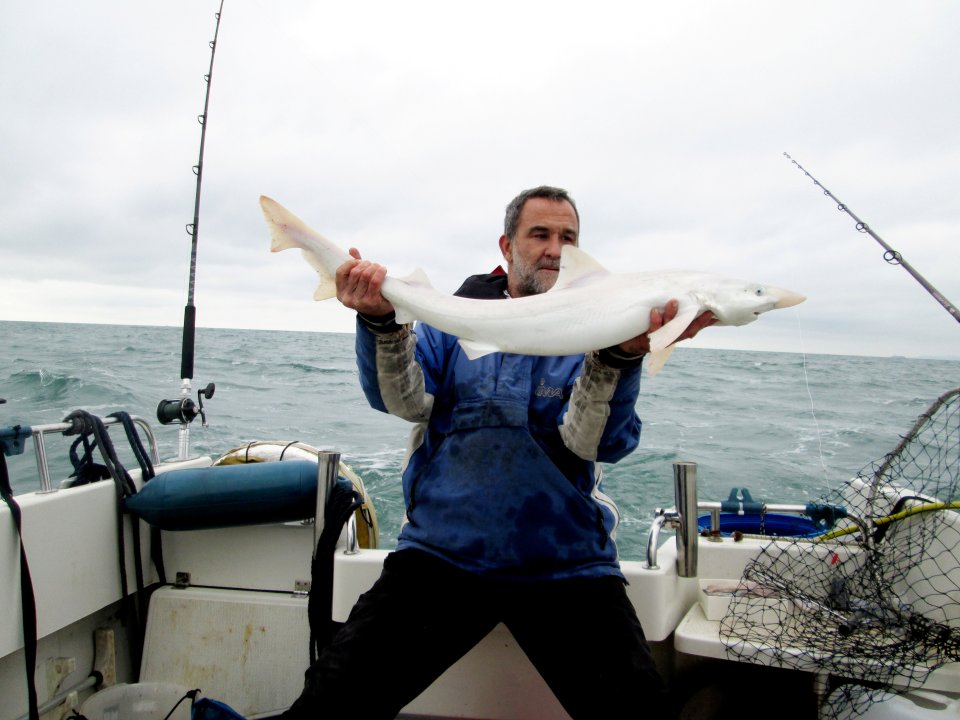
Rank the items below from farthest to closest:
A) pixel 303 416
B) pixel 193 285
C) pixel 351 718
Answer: pixel 303 416 < pixel 193 285 < pixel 351 718

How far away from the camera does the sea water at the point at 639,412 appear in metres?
10.3

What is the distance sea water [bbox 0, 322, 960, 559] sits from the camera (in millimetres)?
10312

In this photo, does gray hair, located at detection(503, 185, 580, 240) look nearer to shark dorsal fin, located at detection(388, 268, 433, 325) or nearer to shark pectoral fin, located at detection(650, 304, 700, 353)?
shark dorsal fin, located at detection(388, 268, 433, 325)

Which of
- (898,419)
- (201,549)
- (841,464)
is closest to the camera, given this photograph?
(201,549)

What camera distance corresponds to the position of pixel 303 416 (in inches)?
648

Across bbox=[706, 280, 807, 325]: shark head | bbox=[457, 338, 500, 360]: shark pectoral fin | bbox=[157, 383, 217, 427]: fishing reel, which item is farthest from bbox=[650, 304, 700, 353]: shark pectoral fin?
bbox=[157, 383, 217, 427]: fishing reel

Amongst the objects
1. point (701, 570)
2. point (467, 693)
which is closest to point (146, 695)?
point (467, 693)

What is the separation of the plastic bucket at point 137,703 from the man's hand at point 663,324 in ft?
9.90

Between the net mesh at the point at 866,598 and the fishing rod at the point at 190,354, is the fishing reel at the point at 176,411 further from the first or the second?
the net mesh at the point at 866,598

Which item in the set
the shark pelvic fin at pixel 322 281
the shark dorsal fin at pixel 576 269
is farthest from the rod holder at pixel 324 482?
the shark dorsal fin at pixel 576 269

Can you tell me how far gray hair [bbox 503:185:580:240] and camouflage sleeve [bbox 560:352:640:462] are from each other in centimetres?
112

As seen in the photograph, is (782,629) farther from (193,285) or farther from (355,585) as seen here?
(193,285)

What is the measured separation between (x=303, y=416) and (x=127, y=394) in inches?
187

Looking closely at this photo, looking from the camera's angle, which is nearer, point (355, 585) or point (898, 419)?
point (355, 585)
